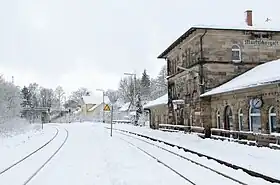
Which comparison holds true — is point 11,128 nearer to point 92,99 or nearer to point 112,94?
point 92,99

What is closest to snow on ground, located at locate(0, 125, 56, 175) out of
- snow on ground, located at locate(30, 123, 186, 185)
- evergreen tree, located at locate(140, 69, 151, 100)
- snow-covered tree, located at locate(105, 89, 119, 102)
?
snow on ground, located at locate(30, 123, 186, 185)

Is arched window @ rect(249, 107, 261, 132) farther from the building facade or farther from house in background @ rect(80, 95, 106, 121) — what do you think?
house in background @ rect(80, 95, 106, 121)

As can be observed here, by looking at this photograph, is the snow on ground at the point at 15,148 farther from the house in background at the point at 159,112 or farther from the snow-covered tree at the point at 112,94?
the snow-covered tree at the point at 112,94

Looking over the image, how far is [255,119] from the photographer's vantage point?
22.5m

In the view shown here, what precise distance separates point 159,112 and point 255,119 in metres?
25.2

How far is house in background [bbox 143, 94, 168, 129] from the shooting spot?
4400 centimetres

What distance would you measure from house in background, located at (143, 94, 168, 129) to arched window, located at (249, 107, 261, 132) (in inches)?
785

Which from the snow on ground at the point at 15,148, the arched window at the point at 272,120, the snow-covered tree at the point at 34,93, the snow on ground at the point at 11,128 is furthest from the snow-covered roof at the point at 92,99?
the arched window at the point at 272,120

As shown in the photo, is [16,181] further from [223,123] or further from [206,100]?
[206,100]

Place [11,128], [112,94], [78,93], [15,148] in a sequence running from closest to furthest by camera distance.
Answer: [15,148]
[11,128]
[112,94]
[78,93]

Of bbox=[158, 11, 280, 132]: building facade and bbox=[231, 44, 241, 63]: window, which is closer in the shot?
bbox=[158, 11, 280, 132]: building facade

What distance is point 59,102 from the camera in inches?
6058

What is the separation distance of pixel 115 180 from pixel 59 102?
146842 millimetres

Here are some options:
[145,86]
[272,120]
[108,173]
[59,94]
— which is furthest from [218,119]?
[59,94]
